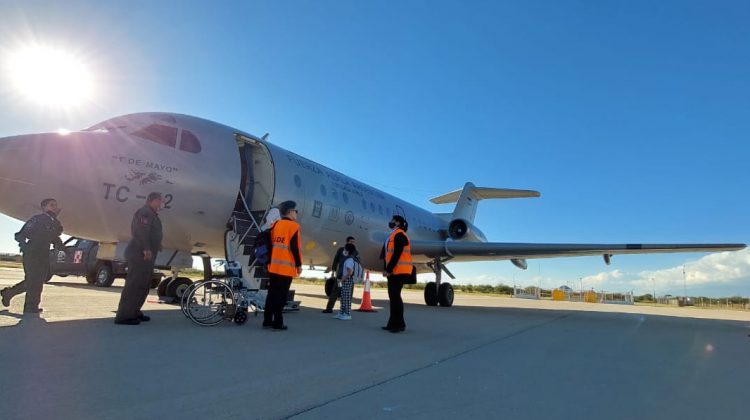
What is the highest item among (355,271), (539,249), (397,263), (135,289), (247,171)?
(247,171)

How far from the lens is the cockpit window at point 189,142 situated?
26.5 feet

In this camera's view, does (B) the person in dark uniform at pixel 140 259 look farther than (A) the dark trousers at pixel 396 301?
No

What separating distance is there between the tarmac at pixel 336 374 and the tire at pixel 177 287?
2877 millimetres

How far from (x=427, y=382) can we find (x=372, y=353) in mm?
1242

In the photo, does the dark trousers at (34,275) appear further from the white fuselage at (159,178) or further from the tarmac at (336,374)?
the white fuselage at (159,178)

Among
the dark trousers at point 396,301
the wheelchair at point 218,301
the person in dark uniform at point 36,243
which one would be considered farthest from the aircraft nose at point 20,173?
the dark trousers at point 396,301

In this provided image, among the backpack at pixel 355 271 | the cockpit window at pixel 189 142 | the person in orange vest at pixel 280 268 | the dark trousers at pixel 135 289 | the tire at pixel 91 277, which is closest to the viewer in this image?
the dark trousers at pixel 135 289

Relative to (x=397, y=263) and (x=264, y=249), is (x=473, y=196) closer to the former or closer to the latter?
(x=397, y=263)

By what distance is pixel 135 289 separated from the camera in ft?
20.2

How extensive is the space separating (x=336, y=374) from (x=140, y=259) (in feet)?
13.1

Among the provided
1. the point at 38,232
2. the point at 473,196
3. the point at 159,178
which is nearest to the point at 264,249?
the point at 159,178

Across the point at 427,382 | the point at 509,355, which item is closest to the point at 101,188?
the point at 427,382

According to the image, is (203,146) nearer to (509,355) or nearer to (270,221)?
(270,221)

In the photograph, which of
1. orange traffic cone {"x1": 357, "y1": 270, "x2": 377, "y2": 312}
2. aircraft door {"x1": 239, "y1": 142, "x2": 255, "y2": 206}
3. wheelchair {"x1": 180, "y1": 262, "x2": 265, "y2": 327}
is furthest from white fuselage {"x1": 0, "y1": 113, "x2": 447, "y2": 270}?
wheelchair {"x1": 180, "y1": 262, "x2": 265, "y2": 327}
